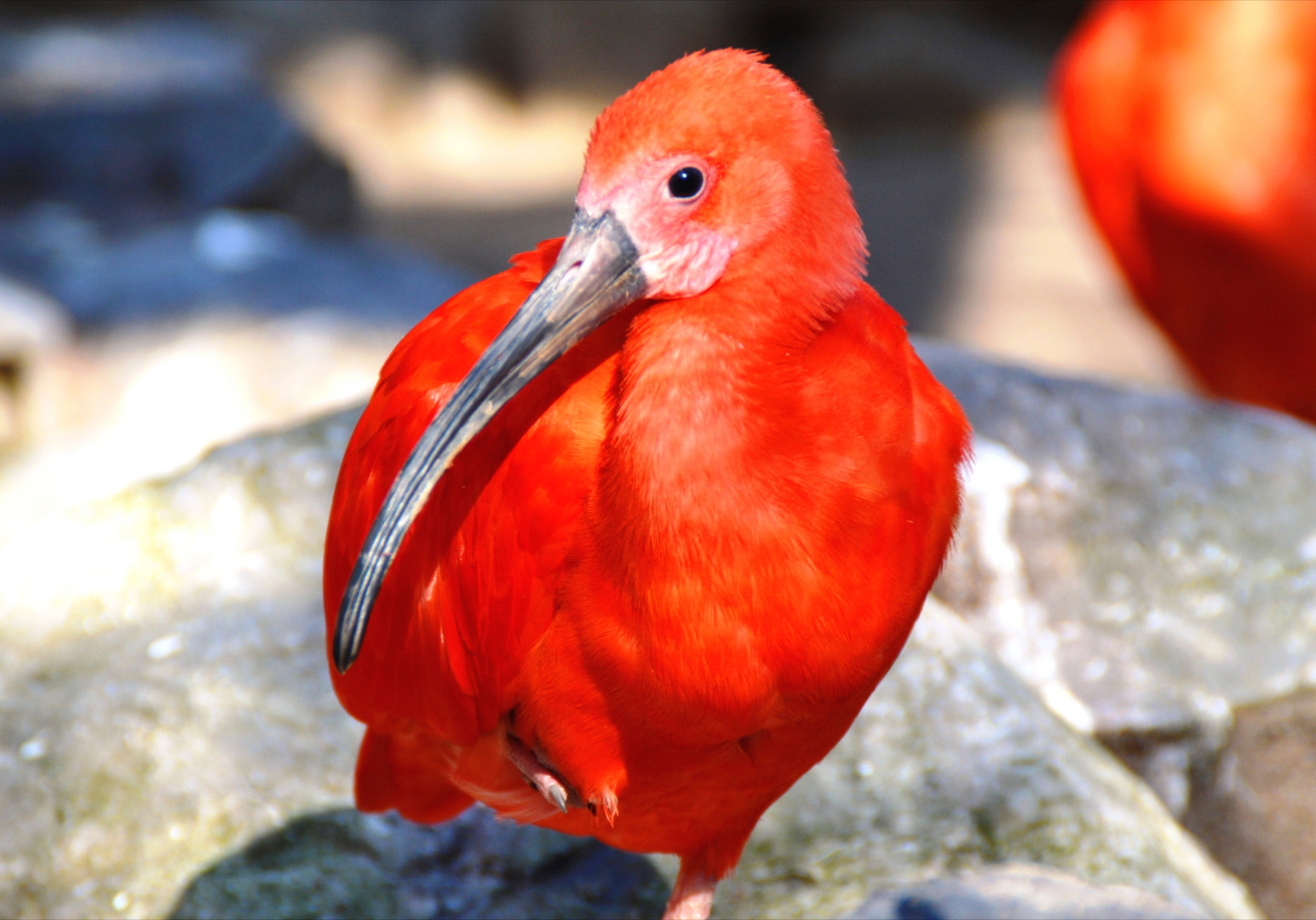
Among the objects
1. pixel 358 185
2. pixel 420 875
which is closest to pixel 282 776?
pixel 420 875

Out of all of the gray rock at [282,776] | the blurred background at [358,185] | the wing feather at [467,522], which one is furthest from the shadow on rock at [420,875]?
the blurred background at [358,185]

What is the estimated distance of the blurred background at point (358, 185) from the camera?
412cm

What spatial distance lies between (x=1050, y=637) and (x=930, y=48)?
6.75 meters

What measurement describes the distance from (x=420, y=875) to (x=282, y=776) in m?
0.26

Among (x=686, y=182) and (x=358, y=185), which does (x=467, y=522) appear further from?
(x=358, y=185)

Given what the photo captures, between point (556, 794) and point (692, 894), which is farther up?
point (556, 794)

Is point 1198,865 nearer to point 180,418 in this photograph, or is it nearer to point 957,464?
point 957,464

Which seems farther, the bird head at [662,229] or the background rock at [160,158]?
the background rock at [160,158]

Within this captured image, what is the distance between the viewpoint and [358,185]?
20.1 feet

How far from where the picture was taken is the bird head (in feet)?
4.11

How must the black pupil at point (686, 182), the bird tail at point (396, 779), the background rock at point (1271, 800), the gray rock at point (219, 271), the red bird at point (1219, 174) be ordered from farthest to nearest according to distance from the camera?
1. the gray rock at point (219, 271)
2. the red bird at point (1219, 174)
3. the background rock at point (1271, 800)
4. the bird tail at point (396, 779)
5. the black pupil at point (686, 182)

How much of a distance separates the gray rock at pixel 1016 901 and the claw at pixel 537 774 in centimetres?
49

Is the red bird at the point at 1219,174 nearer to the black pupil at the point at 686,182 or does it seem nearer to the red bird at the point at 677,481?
the red bird at the point at 677,481

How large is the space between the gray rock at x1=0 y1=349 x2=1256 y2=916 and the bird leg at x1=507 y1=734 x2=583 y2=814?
56cm
